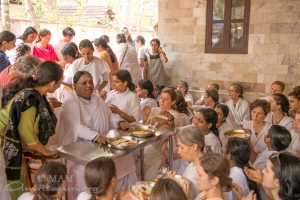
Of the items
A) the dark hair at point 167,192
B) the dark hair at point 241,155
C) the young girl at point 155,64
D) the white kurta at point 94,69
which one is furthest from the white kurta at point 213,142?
the young girl at point 155,64

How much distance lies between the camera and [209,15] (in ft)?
24.7

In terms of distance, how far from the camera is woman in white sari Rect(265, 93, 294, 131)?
14.9 ft

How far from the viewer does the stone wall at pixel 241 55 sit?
6.67 metres

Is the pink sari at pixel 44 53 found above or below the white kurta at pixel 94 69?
above

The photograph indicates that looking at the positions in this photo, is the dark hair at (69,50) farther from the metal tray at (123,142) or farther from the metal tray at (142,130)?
the metal tray at (123,142)

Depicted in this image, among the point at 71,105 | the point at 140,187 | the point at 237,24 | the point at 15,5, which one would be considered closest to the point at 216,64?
the point at 237,24

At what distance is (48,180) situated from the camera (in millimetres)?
2197

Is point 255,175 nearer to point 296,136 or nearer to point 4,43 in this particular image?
point 296,136

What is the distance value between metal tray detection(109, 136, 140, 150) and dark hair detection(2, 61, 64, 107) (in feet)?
2.95

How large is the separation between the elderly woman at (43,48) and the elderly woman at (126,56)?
5.08 ft

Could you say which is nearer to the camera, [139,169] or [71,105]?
[71,105]

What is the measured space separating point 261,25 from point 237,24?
22.6 inches

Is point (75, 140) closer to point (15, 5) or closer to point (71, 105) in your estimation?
point (71, 105)

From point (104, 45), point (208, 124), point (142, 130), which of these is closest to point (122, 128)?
point (142, 130)
